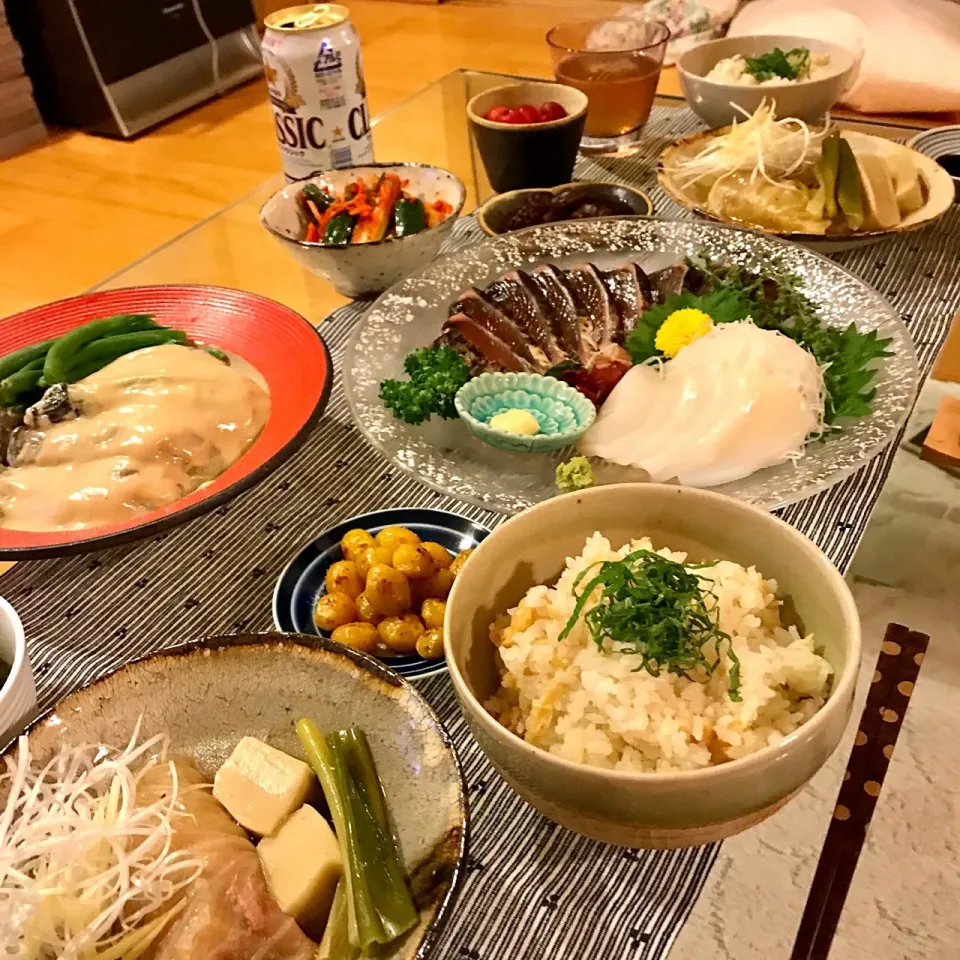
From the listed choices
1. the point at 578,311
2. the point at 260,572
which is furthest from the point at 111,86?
the point at 260,572

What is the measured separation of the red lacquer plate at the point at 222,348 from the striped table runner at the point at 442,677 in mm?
81

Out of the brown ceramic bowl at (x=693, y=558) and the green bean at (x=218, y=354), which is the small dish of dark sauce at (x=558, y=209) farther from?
the brown ceramic bowl at (x=693, y=558)

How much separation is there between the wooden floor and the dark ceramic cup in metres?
1.18

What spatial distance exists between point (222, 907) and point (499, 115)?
62.7 inches

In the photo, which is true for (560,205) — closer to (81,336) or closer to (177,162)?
(81,336)

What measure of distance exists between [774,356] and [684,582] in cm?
56

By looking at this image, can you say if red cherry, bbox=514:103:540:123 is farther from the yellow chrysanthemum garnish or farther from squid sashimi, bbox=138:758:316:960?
squid sashimi, bbox=138:758:316:960

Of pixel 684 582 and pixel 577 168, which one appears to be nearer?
pixel 684 582

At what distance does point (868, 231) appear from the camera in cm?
153

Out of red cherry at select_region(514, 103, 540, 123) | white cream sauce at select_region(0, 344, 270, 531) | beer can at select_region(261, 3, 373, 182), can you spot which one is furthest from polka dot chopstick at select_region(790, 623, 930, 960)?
beer can at select_region(261, 3, 373, 182)

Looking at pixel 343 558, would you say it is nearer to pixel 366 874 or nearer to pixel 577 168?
pixel 366 874

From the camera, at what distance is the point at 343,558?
106 cm

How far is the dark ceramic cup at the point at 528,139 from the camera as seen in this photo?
174 cm

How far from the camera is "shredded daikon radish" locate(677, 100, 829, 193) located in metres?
1.69
